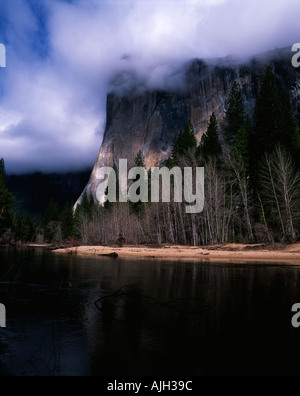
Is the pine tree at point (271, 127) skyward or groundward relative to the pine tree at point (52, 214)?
skyward

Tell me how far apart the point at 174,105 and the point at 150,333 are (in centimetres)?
11130

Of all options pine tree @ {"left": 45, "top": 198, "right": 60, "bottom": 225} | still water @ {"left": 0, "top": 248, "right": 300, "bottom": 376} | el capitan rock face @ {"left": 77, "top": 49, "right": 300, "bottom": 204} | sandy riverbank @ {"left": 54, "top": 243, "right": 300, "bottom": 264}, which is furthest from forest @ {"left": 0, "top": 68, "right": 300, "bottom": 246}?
pine tree @ {"left": 45, "top": 198, "right": 60, "bottom": 225}

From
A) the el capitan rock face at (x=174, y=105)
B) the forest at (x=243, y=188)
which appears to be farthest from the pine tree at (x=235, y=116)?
the el capitan rock face at (x=174, y=105)

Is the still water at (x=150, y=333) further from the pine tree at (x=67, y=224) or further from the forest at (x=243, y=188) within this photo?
the pine tree at (x=67, y=224)

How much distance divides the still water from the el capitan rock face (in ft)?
265

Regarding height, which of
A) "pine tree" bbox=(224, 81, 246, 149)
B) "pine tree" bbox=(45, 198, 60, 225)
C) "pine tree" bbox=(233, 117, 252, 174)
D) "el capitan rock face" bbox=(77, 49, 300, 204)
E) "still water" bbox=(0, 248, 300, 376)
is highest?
"el capitan rock face" bbox=(77, 49, 300, 204)

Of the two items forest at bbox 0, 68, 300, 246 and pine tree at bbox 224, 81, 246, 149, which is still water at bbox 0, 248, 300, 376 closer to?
forest at bbox 0, 68, 300, 246

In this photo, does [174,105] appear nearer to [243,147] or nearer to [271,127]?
[243,147]

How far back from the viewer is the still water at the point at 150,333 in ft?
14.1

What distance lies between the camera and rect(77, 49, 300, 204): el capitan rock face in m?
85.9

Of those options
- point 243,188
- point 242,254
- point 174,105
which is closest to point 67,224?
point 174,105

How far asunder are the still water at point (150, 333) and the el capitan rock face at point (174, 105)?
80718 millimetres

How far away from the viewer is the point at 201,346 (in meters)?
5.14

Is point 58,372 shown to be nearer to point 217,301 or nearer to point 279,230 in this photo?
point 217,301
